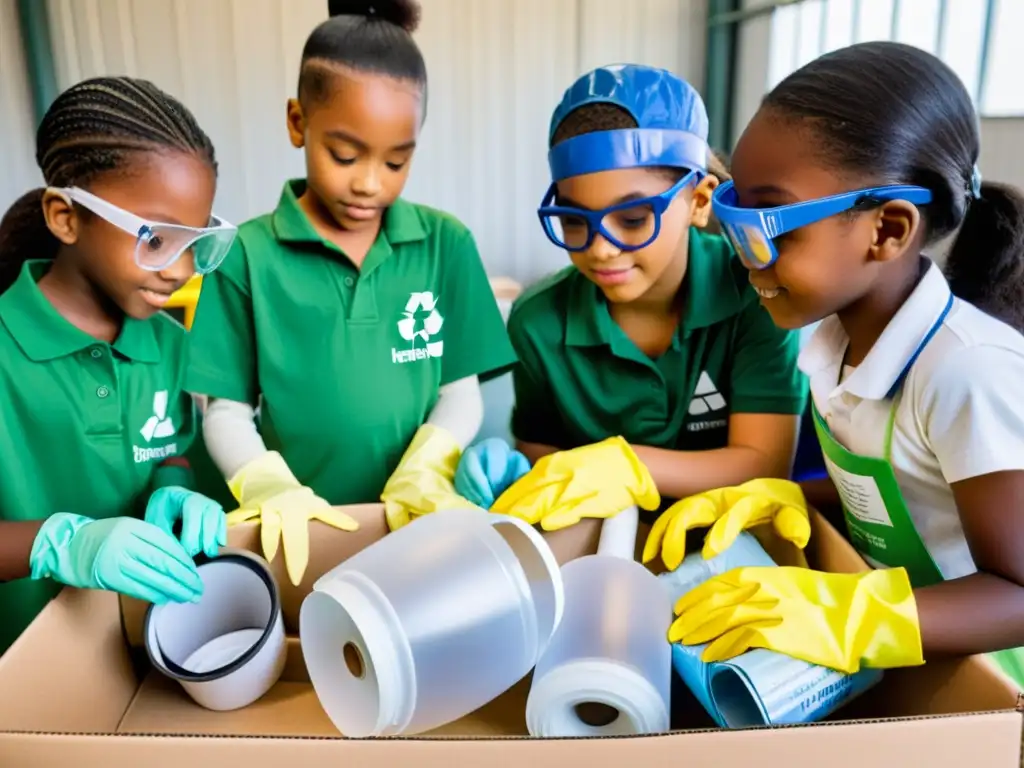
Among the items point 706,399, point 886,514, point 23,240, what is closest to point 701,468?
point 706,399

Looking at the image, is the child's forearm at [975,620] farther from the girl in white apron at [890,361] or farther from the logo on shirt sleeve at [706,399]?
the logo on shirt sleeve at [706,399]

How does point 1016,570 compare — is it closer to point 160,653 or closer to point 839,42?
point 160,653

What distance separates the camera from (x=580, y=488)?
97cm

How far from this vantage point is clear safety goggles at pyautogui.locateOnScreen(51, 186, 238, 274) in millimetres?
950

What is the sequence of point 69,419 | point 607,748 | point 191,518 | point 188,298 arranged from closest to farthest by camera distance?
point 607,748
point 191,518
point 69,419
point 188,298

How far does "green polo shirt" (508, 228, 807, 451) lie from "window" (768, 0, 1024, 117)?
2.18ft

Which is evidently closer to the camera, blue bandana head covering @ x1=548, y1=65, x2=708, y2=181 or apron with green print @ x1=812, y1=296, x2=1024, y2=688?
apron with green print @ x1=812, y1=296, x2=1024, y2=688

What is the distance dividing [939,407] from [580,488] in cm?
41

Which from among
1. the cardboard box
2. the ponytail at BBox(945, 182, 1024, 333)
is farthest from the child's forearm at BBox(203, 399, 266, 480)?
the ponytail at BBox(945, 182, 1024, 333)

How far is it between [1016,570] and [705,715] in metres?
0.33

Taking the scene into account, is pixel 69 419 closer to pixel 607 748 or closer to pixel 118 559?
pixel 118 559

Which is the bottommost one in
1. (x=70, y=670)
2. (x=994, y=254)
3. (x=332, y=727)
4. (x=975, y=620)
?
(x=332, y=727)

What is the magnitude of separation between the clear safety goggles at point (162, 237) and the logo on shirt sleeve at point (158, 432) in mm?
207

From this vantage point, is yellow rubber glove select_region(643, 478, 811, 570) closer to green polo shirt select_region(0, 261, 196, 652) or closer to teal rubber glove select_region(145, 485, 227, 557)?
teal rubber glove select_region(145, 485, 227, 557)
